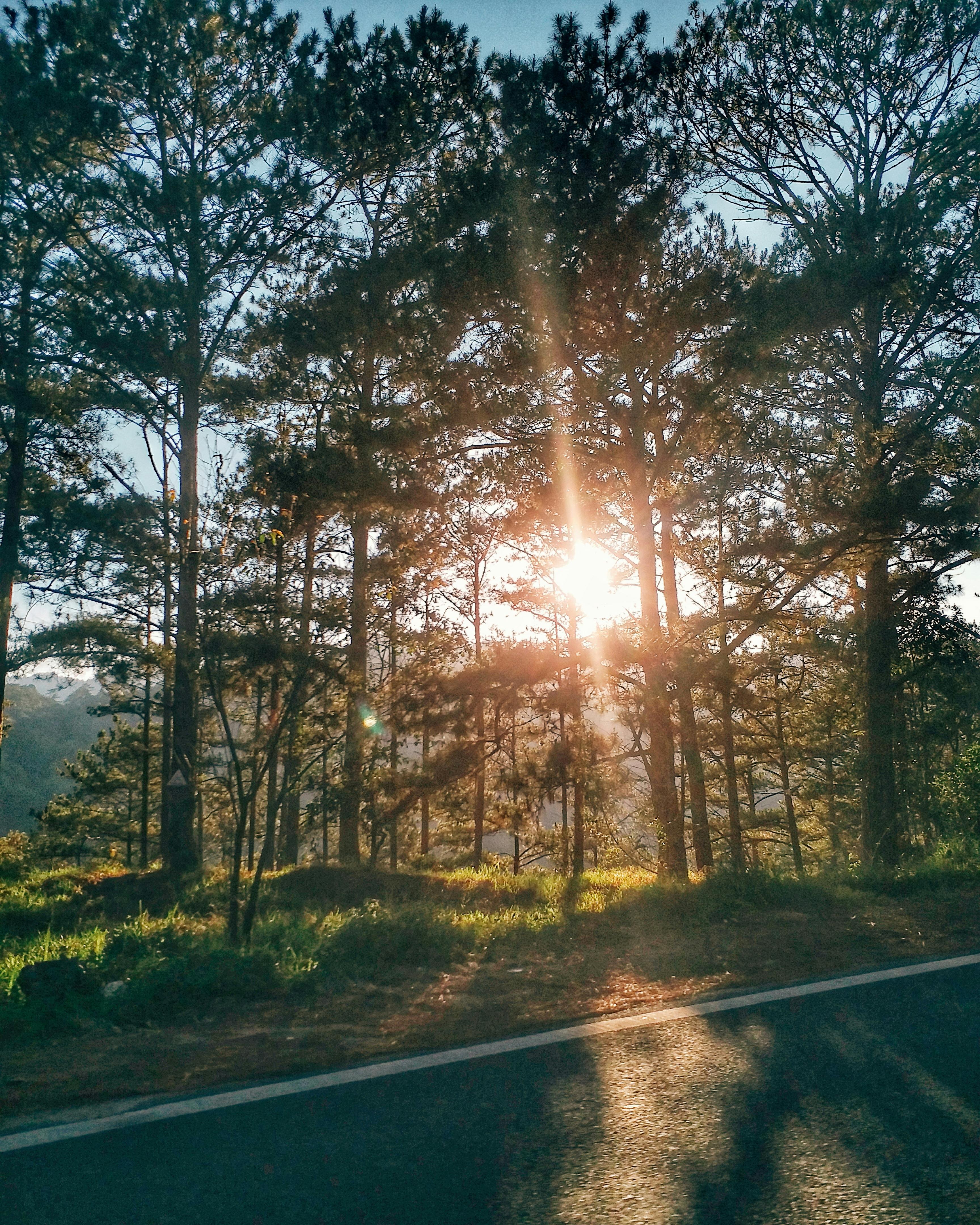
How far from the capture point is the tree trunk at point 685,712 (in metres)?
14.5

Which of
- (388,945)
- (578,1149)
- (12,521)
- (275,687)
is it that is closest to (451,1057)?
(578,1149)

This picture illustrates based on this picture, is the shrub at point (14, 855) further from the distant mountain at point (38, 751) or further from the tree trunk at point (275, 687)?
the distant mountain at point (38, 751)

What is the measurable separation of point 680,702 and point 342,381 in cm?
772

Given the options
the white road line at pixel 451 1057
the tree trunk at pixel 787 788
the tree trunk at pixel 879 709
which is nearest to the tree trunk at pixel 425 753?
the tree trunk at pixel 879 709

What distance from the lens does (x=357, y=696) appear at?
14328mm

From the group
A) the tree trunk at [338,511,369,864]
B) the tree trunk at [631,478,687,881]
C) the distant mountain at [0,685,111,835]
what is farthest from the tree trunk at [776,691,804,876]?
the distant mountain at [0,685,111,835]

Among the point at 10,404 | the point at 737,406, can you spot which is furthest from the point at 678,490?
the point at 10,404

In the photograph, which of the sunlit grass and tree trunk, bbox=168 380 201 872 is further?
tree trunk, bbox=168 380 201 872

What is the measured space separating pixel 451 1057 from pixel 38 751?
342ft

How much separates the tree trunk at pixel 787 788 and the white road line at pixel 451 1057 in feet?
82.2

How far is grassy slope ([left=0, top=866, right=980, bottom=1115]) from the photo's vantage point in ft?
15.5

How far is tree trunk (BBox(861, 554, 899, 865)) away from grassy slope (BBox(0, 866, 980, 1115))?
6.99m

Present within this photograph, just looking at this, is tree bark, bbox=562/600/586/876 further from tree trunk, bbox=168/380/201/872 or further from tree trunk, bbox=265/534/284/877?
tree trunk, bbox=168/380/201/872

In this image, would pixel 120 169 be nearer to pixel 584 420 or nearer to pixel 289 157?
pixel 289 157
